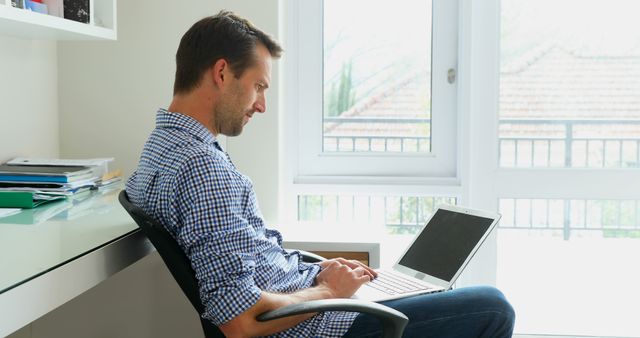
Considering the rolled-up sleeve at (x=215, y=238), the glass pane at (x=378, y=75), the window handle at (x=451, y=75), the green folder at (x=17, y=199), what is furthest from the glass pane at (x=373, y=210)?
the rolled-up sleeve at (x=215, y=238)

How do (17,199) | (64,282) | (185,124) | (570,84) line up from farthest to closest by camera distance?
(570,84) → (17,199) → (185,124) → (64,282)

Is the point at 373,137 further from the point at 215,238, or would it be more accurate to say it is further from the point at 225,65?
the point at 215,238

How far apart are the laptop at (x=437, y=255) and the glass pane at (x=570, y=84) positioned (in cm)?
103

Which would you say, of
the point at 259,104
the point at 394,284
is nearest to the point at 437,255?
the point at 394,284

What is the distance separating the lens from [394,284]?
197cm

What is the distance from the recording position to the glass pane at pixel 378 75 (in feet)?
10.1

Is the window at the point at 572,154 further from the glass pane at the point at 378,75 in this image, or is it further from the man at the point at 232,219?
the man at the point at 232,219

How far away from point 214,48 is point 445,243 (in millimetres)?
801

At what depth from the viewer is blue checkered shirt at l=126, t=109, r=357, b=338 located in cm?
150

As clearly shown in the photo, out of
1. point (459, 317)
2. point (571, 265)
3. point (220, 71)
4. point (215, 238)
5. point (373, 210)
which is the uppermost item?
point (220, 71)

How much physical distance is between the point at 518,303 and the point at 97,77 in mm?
1857

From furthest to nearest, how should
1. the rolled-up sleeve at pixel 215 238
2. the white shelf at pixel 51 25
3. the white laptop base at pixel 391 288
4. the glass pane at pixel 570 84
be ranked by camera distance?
the glass pane at pixel 570 84 → the white shelf at pixel 51 25 → the white laptop base at pixel 391 288 → the rolled-up sleeve at pixel 215 238

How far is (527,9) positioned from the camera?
9.91 ft

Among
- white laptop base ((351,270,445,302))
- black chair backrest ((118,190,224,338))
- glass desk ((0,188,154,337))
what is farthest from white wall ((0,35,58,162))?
white laptop base ((351,270,445,302))
